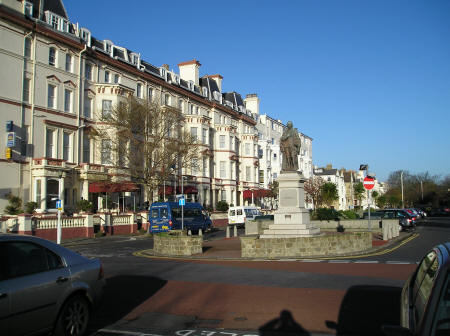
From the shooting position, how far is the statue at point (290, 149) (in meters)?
19.3

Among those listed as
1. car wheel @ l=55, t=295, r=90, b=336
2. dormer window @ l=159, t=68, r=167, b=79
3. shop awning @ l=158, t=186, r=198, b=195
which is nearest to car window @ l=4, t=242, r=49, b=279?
car wheel @ l=55, t=295, r=90, b=336

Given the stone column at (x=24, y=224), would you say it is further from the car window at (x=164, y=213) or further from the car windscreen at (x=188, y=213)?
the car windscreen at (x=188, y=213)

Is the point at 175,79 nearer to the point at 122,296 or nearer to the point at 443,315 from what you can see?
the point at 122,296

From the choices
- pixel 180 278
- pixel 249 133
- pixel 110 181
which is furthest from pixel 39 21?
pixel 249 133

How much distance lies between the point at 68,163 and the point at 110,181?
381cm

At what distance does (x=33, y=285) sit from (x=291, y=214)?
1413 centimetres

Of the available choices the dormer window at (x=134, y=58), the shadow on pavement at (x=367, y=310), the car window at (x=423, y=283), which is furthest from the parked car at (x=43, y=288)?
the dormer window at (x=134, y=58)

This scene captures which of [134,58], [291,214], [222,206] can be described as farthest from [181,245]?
[222,206]

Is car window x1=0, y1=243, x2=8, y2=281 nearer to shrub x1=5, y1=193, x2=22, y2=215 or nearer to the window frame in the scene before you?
shrub x1=5, y1=193, x2=22, y2=215

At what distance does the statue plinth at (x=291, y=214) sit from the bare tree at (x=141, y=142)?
1649 cm

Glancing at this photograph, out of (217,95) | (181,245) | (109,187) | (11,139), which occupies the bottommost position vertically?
(181,245)

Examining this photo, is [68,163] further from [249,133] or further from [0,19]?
[249,133]

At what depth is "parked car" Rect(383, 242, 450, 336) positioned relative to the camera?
3039mm

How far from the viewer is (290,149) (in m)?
19.7
